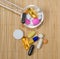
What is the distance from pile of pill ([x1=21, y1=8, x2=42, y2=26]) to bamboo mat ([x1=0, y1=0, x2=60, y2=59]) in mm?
39

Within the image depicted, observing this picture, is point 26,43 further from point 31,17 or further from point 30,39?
point 31,17

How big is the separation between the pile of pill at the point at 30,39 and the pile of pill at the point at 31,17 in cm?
6

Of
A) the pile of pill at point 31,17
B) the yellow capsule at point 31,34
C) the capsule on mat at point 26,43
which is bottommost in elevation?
the capsule on mat at point 26,43

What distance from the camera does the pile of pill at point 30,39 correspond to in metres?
1.17

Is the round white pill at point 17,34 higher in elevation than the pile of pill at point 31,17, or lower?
lower

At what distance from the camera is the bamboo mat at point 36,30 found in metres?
1.19

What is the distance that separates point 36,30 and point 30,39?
2.5 inches

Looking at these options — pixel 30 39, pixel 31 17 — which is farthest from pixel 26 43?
pixel 31 17

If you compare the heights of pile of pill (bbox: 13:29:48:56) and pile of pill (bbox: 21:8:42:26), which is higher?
pile of pill (bbox: 21:8:42:26)

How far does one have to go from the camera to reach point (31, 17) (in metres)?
1.20

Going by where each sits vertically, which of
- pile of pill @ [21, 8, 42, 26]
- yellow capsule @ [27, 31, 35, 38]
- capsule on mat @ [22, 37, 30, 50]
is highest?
pile of pill @ [21, 8, 42, 26]

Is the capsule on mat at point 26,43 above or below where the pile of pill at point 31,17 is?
below

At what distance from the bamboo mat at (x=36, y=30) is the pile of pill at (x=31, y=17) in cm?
4

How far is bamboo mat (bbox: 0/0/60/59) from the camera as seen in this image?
3.90 ft
